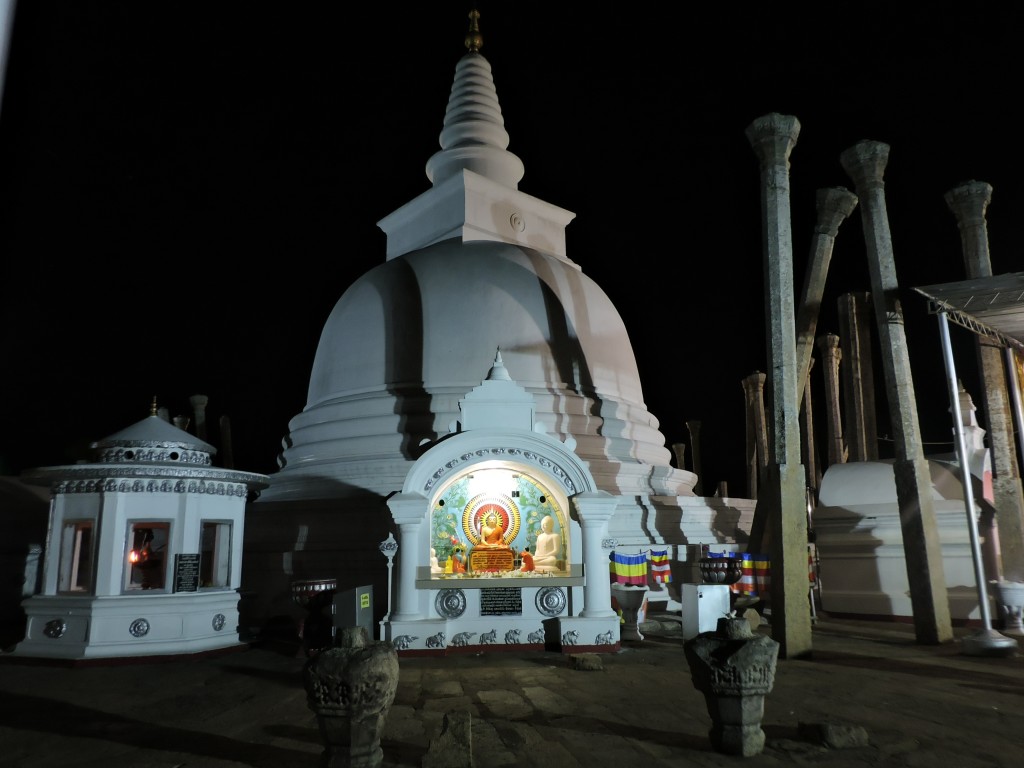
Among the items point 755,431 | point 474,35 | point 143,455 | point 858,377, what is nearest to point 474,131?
point 474,35

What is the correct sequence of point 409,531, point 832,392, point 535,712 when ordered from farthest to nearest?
point 832,392 < point 409,531 < point 535,712

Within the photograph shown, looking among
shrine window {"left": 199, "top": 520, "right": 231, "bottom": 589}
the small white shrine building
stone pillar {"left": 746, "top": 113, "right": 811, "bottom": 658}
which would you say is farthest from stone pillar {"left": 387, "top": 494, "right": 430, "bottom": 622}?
Result: stone pillar {"left": 746, "top": 113, "right": 811, "bottom": 658}

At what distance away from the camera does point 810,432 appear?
2327 cm

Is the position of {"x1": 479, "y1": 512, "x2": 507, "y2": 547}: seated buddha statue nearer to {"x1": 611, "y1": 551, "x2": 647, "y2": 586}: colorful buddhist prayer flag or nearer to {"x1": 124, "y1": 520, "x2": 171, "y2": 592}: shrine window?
{"x1": 611, "y1": 551, "x2": 647, "y2": 586}: colorful buddhist prayer flag

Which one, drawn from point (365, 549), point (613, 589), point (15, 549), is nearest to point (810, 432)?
point (613, 589)

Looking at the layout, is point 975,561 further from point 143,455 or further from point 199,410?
point 199,410

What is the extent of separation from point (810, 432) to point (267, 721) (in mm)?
19541

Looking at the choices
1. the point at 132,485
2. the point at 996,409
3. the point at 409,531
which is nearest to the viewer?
the point at 409,531

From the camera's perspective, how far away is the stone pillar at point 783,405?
10570 millimetres

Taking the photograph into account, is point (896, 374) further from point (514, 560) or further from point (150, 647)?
point (150, 647)

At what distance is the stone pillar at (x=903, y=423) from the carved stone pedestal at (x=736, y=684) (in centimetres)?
752

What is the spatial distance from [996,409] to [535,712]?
11.9 m

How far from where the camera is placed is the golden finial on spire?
24359 millimetres

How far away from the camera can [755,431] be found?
2581cm
